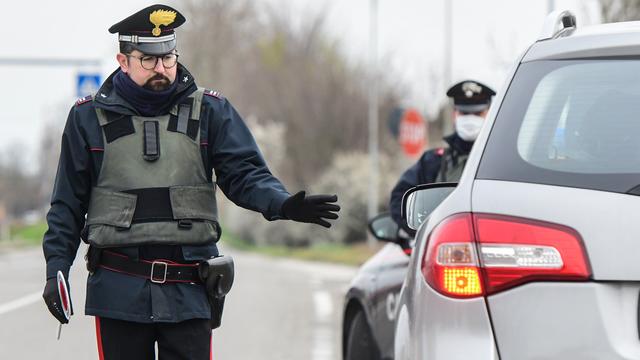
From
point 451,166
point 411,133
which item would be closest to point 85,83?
point 411,133

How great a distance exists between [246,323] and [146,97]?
872 centimetres

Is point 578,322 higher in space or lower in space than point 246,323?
higher

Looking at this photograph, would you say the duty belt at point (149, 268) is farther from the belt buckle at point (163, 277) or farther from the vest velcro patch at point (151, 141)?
the vest velcro patch at point (151, 141)

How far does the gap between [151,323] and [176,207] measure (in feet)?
1.32

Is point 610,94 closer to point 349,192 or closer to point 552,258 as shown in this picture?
point 552,258

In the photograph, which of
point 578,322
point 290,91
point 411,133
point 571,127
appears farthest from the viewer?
point 290,91

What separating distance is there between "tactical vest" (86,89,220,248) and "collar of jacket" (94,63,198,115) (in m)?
0.03

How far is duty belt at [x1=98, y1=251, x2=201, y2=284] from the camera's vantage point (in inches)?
186

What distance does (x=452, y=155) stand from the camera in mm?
7211

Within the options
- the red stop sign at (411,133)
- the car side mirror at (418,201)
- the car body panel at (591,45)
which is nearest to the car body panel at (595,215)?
the car body panel at (591,45)

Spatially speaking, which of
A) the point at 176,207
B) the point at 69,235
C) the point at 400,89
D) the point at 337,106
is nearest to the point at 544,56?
the point at 176,207

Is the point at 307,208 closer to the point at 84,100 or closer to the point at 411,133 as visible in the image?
the point at 84,100

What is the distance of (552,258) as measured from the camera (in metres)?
3.57

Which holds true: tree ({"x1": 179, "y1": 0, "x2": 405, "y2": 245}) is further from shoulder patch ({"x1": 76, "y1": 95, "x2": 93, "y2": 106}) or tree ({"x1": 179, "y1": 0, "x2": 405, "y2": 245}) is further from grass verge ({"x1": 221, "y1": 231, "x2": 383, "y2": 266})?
shoulder patch ({"x1": 76, "y1": 95, "x2": 93, "y2": 106})
